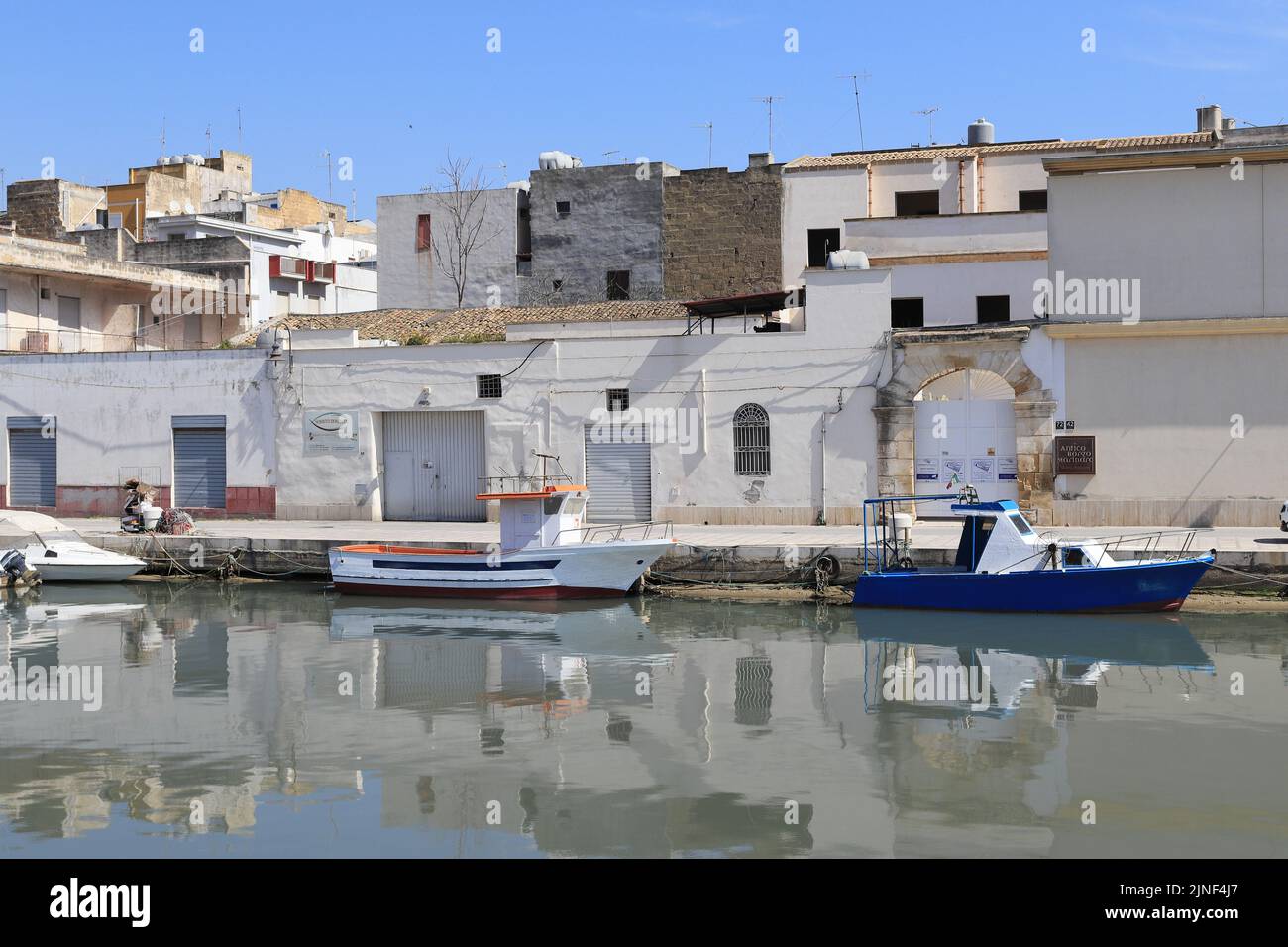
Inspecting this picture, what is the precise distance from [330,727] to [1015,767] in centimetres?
726

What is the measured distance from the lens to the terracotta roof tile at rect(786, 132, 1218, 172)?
36.2m

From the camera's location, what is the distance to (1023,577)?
21.4m

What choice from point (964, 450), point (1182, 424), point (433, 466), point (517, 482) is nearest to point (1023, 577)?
point (964, 450)

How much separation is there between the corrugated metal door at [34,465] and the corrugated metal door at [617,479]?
44.6ft

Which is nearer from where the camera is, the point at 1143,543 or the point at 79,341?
the point at 1143,543

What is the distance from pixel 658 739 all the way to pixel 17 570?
1805 cm

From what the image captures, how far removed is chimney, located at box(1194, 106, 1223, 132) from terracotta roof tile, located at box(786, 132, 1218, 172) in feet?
6.52

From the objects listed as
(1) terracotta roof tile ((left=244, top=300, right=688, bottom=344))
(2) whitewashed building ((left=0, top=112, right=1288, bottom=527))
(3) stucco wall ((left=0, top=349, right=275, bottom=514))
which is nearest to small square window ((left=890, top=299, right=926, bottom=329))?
(2) whitewashed building ((left=0, top=112, right=1288, bottom=527))

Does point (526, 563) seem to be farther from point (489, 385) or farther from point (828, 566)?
point (489, 385)

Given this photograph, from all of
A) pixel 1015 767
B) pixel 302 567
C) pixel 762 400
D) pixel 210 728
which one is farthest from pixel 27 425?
pixel 1015 767

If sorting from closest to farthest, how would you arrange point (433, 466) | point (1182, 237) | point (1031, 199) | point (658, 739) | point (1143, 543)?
1. point (658, 739)
2. point (1143, 543)
3. point (1182, 237)
4. point (433, 466)
5. point (1031, 199)

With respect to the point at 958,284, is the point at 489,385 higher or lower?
lower
